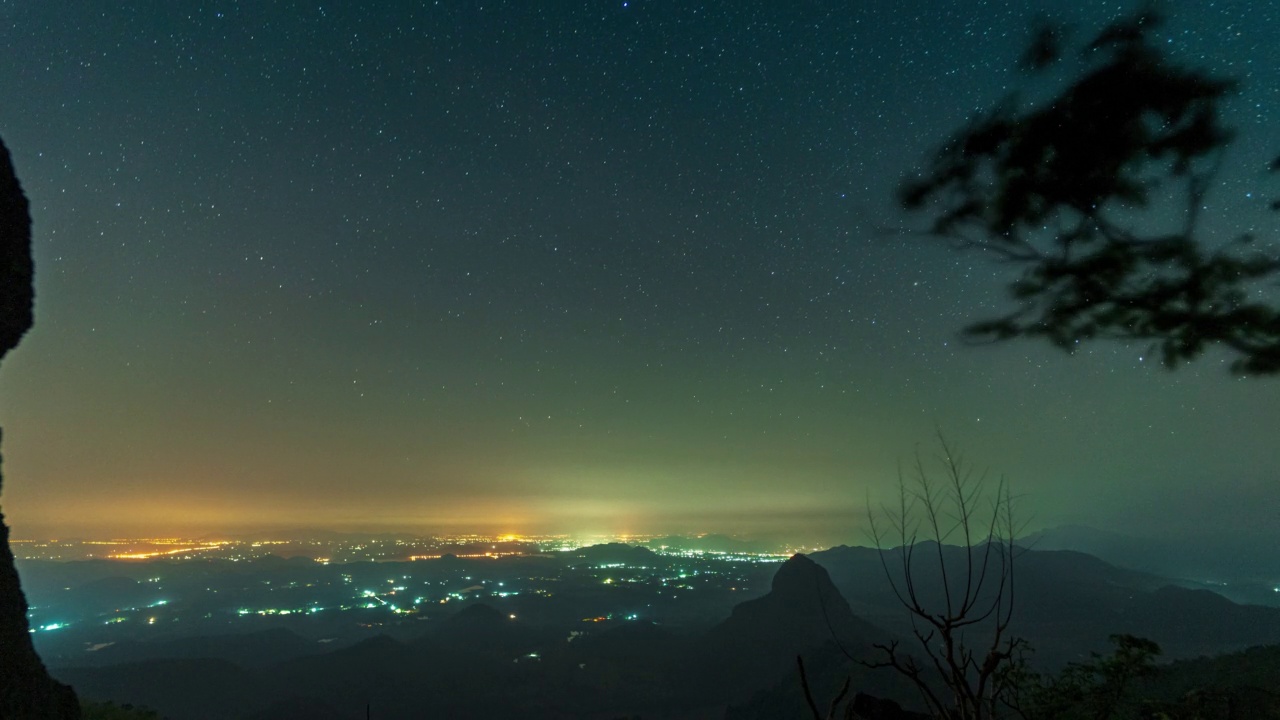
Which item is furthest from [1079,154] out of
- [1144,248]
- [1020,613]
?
[1020,613]

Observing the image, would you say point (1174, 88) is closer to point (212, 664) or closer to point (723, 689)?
point (723, 689)

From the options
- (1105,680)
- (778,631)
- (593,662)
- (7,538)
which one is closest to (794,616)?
(778,631)

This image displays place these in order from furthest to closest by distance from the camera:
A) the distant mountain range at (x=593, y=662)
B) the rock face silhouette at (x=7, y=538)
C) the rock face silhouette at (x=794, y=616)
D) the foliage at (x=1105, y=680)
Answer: the rock face silhouette at (x=794, y=616) < the distant mountain range at (x=593, y=662) < the rock face silhouette at (x=7, y=538) < the foliage at (x=1105, y=680)

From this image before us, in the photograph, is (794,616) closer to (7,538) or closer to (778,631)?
(778,631)

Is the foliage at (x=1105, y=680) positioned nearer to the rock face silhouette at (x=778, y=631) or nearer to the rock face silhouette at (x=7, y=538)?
the rock face silhouette at (x=7, y=538)

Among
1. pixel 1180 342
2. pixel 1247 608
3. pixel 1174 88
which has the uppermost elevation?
pixel 1174 88

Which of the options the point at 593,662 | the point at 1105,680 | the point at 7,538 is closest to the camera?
the point at 1105,680

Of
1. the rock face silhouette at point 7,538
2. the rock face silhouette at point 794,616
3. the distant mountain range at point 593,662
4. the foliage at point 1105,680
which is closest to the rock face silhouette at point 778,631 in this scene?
the rock face silhouette at point 794,616

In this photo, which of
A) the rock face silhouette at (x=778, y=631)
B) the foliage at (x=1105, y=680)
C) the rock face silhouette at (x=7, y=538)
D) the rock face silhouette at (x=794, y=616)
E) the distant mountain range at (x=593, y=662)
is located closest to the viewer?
the foliage at (x=1105, y=680)
